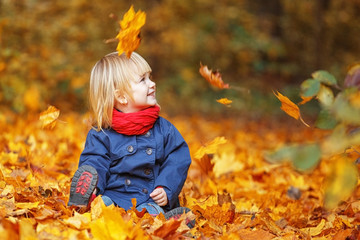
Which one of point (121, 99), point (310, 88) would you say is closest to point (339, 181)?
point (310, 88)

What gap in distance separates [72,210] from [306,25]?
1333 centimetres

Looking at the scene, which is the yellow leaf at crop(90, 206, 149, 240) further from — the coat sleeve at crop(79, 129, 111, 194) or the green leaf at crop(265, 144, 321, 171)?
the green leaf at crop(265, 144, 321, 171)

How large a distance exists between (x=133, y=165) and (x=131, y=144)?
0.34 feet

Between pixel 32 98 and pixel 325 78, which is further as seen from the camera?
pixel 32 98

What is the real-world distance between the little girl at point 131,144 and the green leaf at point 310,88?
74cm

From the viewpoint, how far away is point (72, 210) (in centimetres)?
194

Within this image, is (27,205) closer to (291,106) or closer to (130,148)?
(130,148)

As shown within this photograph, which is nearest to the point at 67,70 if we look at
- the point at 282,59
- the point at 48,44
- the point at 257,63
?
the point at 48,44

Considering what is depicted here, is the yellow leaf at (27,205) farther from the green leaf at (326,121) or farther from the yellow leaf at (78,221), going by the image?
the green leaf at (326,121)

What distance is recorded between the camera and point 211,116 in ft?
26.2

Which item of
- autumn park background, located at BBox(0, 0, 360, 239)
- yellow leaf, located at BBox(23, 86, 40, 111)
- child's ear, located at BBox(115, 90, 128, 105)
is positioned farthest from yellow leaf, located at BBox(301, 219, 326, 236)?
yellow leaf, located at BBox(23, 86, 40, 111)

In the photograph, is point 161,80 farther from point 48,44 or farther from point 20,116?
point 20,116

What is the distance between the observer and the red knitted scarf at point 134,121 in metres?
2.23

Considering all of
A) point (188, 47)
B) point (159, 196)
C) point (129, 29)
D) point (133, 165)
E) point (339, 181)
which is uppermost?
point (129, 29)
